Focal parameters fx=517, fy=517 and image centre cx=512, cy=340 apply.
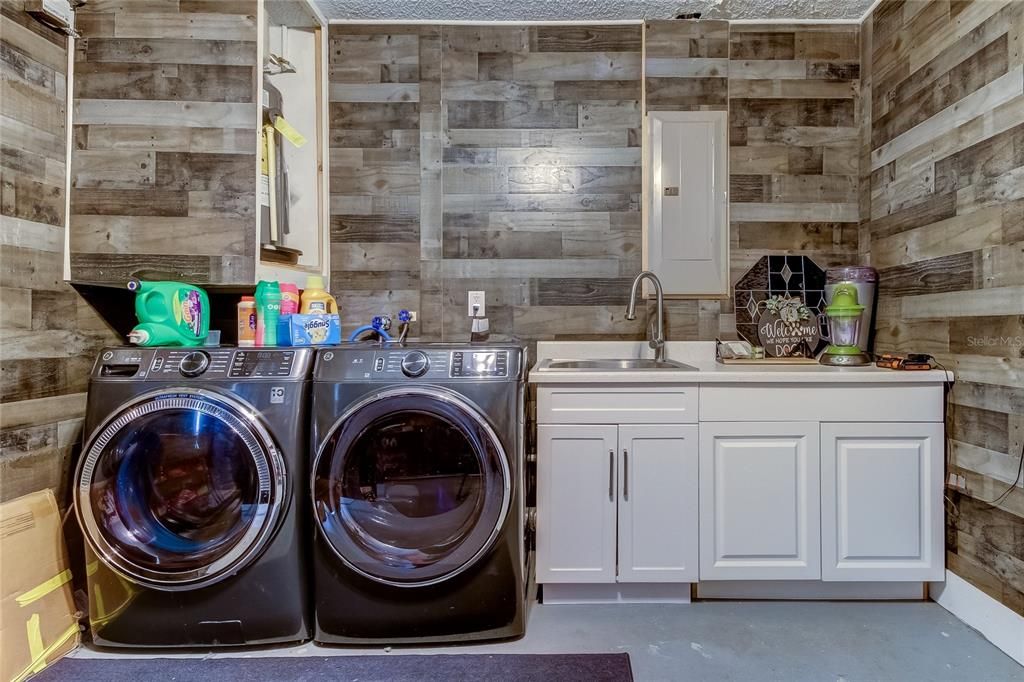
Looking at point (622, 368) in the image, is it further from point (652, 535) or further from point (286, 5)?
point (286, 5)

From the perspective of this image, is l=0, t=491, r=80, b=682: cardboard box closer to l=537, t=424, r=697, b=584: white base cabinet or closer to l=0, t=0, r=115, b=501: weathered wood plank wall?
l=0, t=0, r=115, b=501: weathered wood plank wall

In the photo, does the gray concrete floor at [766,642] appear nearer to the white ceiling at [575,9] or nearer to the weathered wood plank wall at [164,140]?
the weathered wood plank wall at [164,140]

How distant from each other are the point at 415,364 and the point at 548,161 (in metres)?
1.26

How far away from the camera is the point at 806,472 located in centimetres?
176

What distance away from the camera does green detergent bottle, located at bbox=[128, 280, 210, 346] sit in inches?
63.9

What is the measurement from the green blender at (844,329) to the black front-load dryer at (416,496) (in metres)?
1.31

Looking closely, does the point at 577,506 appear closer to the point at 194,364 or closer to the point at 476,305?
the point at 476,305

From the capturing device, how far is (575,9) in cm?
223

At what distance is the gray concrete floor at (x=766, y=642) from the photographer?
4.82ft

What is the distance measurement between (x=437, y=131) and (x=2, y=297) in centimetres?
163

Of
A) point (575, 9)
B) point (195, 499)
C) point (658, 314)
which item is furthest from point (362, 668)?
point (575, 9)

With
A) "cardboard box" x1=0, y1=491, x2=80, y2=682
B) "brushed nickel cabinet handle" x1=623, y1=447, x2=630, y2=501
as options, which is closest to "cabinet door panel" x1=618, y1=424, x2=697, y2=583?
"brushed nickel cabinet handle" x1=623, y1=447, x2=630, y2=501

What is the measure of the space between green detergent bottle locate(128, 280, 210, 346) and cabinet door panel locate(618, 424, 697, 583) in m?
1.50

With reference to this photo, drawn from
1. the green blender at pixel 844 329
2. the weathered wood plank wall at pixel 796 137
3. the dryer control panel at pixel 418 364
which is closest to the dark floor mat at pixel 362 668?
the dryer control panel at pixel 418 364
